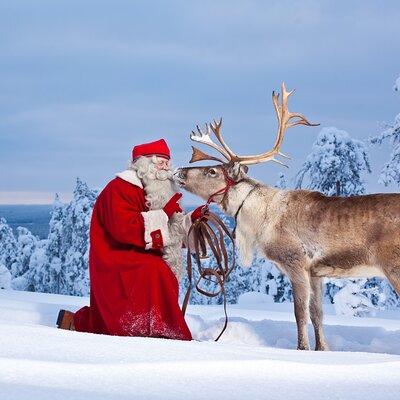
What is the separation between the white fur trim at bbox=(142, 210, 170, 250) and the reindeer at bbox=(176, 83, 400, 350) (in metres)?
0.90

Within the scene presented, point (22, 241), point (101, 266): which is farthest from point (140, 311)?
point (22, 241)

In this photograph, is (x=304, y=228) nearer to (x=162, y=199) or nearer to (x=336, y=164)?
(x=162, y=199)

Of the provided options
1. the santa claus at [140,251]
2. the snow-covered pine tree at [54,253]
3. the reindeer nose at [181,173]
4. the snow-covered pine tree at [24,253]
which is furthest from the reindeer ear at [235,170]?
the snow-covered pine tree at [24,253]

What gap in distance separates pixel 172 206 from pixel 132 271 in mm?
671

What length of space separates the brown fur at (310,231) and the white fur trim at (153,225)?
1.11 m

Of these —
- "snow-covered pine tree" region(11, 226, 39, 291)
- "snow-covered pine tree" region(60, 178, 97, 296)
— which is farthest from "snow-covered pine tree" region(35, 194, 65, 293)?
"snow-covered pine tree" region(11, 226, 39, 291)

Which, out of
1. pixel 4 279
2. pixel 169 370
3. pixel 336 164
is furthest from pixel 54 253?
pixel 169 370

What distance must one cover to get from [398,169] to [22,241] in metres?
20.4

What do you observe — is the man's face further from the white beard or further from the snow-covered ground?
the snow-covered ground

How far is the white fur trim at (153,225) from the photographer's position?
20.7 ft

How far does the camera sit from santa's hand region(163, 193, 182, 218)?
654 centimetres

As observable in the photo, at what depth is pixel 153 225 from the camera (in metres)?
6.33

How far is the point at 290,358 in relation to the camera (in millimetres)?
5332

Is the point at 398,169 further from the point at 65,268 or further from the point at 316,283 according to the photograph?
the point at 65,268
